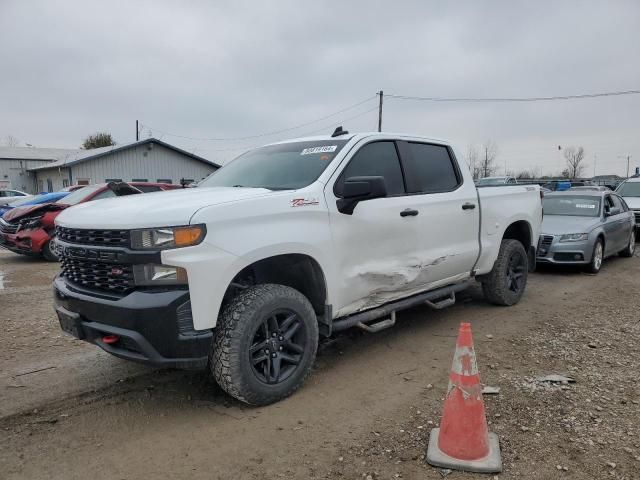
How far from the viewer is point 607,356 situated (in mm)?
4406

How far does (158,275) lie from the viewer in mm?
2988

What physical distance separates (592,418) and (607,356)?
1.39 m

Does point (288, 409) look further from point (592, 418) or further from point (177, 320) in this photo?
point (592, 418)

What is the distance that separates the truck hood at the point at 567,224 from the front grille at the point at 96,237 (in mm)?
7423

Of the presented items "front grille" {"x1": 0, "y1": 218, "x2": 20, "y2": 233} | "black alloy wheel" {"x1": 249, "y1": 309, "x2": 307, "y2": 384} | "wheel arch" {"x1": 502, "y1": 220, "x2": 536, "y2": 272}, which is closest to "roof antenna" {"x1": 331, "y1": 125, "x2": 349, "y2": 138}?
"black alloy wheel" {"x1": 249, "y1": 309, "x2": 307, "y2": 384}

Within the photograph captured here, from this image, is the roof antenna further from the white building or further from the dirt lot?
the white building

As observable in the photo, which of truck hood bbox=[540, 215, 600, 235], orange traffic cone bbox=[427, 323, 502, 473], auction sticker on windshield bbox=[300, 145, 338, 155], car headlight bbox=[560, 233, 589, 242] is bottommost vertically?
orange traffic cone bbox=[427, 323, 502, 473]

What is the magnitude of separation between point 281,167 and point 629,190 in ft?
44.9

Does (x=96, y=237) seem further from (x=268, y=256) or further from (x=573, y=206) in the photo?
(x=573, y=206)

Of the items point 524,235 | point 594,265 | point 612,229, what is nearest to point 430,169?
point 524,235

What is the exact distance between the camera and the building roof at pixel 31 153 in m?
46.6

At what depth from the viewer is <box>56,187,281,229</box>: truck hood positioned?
118 inches

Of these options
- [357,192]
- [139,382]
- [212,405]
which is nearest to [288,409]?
[212,405]

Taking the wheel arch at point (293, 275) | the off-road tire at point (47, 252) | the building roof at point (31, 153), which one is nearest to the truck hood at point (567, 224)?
the wheel arch at point (293, 275)
